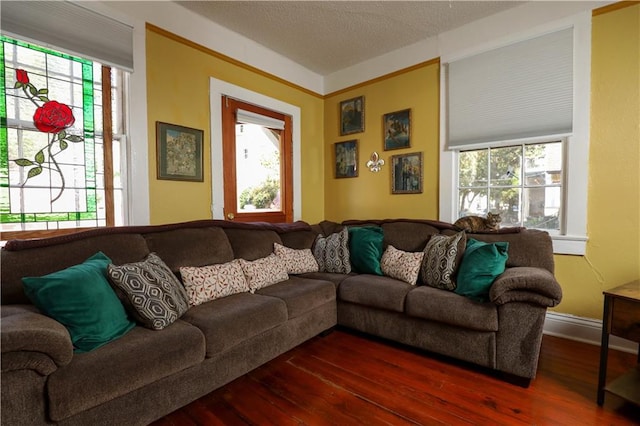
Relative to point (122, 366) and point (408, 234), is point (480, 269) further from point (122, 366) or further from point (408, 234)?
point (122, 366)

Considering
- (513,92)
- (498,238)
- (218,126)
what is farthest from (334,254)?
(513,92)

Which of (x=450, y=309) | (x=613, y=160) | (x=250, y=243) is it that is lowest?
(x=450, y=309)

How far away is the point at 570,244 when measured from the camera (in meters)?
2.60

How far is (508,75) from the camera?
2832mm

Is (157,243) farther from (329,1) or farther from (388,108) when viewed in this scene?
(388,108)

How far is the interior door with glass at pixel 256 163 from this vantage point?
321cm

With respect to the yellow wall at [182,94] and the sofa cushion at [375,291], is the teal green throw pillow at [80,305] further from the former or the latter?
the sofa cushion at [375,291]

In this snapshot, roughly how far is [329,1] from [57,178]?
2584 millimetres

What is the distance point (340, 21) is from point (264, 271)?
2.49 meters

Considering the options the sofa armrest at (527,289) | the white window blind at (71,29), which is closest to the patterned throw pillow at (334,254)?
the sofa armrest at (527,289)

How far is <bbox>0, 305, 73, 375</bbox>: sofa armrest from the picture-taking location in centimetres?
112

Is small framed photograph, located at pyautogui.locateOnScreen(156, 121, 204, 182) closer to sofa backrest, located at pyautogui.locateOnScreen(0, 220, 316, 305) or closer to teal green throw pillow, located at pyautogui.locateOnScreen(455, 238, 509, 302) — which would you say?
sofa backrest, located at pyautogui.locateOnScreen(0, 220, 316, 305)

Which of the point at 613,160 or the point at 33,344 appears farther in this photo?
the point at 613,160

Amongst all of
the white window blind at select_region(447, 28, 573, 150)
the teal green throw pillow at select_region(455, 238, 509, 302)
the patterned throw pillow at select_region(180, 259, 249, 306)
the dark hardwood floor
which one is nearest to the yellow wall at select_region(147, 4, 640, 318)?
the white window blind at select_region(447, 28, 573, 150)
